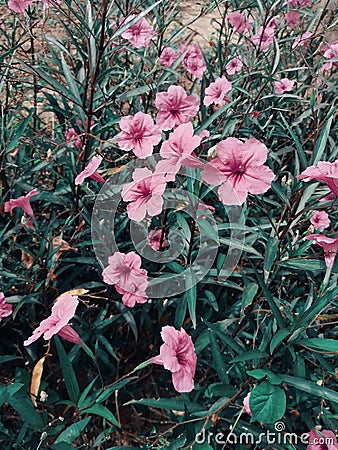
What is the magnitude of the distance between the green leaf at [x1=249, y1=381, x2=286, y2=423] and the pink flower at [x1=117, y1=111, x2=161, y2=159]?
687mm

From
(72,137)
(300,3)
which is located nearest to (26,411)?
(72,137)

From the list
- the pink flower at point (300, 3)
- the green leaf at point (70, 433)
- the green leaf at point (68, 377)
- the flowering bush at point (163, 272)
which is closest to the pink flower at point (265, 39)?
the flowering bush at point (163, 272)

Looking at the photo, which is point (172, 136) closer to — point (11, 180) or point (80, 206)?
point (80, 206)

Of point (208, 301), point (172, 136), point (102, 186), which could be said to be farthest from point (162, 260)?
point (172, 136)

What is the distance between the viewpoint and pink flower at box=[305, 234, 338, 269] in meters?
1.04

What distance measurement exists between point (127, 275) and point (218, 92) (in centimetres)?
77

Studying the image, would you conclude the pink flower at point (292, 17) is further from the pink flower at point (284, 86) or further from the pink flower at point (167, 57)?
the pink flower at point (167, 57)

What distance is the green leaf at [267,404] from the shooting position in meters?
0.89

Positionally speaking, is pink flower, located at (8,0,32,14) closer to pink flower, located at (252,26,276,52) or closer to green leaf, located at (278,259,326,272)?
pink flower, located at (252,26,276,52)

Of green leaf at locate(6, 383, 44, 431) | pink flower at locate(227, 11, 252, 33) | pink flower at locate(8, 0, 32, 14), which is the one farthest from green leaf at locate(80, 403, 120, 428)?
pink flower at locate(227, 11, 252, 33)

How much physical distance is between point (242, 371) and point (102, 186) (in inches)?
26.0

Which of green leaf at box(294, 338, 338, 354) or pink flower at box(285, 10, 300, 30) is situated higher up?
pink flower at box(285, 10, 300, 30)

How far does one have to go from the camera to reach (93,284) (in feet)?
4.96

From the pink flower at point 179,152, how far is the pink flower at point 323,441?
0.65 m
